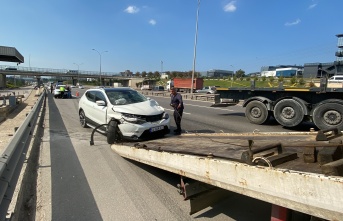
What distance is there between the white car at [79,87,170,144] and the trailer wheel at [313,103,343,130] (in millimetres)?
5347

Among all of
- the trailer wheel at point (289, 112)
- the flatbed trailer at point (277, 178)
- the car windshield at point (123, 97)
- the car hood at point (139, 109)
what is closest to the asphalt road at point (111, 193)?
the flatbed trailer at point (277, 178)

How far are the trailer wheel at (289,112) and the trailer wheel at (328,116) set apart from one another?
509mm

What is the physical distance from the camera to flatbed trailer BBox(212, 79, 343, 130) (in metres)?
9.09

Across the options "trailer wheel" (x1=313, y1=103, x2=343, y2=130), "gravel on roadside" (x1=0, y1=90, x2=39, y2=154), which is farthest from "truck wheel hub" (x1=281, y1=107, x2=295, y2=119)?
"gravel on roadside" (x1=0, y1=90, x2=39, y2=154)

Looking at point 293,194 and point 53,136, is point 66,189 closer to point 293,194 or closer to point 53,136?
point 293,194

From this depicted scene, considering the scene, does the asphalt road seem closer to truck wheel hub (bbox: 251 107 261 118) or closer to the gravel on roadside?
the gravel on roadside

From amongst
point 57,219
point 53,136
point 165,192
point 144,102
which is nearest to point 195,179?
point 165,192

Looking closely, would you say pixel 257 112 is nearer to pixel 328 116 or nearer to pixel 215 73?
pixel 328 116

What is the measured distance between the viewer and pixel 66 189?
4.36m

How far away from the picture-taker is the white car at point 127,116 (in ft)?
22.2

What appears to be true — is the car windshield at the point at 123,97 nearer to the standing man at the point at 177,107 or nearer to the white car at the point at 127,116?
the white car at the point at 127,116

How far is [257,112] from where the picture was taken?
1114cm

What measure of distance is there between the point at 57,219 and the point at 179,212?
5.08 ft

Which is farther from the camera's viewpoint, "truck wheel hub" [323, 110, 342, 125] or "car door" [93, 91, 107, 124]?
"truck wheel hub" [323, 110, 342, 125]
